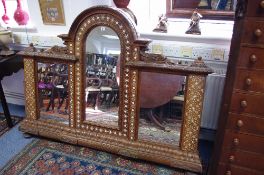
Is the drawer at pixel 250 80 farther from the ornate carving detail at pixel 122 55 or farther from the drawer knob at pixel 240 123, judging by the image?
the ornate carving detail at pixel 122 55

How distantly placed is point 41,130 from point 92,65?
0.78 meters

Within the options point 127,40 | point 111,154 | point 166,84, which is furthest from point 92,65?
point 111,154

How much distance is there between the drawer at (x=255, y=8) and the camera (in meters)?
1.35

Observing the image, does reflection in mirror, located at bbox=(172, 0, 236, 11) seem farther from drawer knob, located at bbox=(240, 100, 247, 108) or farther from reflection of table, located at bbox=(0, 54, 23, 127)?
reflection of table, located at bbox=(0, 54, 23, 127)

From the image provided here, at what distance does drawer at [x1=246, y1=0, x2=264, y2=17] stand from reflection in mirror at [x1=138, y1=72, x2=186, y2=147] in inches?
26.2

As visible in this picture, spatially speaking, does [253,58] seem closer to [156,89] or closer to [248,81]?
[248,81]

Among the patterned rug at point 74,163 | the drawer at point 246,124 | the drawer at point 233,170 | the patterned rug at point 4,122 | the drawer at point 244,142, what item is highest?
the drawer at point 246,124

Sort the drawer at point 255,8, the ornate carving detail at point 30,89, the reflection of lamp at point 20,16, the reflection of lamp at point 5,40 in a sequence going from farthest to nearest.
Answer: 1. the reflection of lamp at point 20,16
2. the reflection of lamp at point 5,40
3. the ornate carving detail at point 30,89
4. the drawer at point 255,8

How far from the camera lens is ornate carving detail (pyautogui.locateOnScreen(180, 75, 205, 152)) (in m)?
1.87

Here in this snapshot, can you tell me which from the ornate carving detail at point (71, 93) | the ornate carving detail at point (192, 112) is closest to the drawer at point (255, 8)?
the ornate carving detail at point (192, 112)

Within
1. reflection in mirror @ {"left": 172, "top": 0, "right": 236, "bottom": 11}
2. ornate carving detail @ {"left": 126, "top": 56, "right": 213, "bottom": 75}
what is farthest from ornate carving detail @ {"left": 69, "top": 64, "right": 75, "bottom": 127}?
reflection in mirror @ {"left": 172, "top": 0, "right": 236, "bottom": 11}

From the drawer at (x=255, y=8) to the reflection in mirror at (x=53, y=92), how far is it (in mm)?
1430

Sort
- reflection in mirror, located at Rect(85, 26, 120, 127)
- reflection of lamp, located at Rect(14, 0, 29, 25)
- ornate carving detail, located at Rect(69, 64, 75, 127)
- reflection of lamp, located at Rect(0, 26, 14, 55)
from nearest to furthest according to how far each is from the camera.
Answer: reflection in mirror, located at Rect(85, 26, 120, 127) < ornate carving detail, located at Rect(69, 64, 75, 127) < reflection of lamp, located at Rect(0, 26, 14, 55) < reflection of lamp, located at Rect(14, 0, 29, 25)

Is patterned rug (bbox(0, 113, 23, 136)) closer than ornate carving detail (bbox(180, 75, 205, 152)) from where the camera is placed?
No
